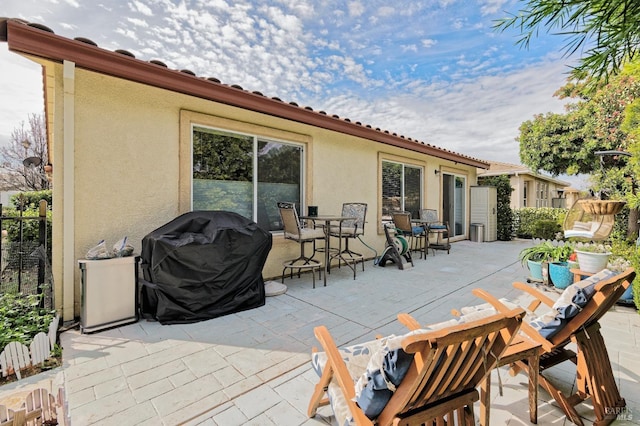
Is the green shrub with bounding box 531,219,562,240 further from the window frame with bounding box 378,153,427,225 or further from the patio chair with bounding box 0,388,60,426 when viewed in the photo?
the patio chair with bounding box 0,388,60,426

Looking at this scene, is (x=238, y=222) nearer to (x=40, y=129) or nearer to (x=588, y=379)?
(x=588, y=379)

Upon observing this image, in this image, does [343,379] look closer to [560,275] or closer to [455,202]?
[560,275]

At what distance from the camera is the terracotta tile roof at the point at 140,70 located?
2654 millimetres

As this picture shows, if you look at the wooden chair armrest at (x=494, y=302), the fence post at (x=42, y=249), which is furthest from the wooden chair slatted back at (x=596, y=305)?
the fence post at (x=42, y=249)

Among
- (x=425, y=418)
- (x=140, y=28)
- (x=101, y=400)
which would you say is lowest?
(x=101, y=400)

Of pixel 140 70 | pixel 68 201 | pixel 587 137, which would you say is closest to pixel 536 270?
pixel 140 70

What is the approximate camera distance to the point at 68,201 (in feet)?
10.7

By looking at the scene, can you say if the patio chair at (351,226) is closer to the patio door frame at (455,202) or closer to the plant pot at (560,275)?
the plant pot at (560,275)

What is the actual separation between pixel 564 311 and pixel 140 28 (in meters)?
6.07

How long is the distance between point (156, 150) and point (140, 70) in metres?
1.02

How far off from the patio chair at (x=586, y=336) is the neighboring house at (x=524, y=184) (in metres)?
12.7

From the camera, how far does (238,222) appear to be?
3924 mm

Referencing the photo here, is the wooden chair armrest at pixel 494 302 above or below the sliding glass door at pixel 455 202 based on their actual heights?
below

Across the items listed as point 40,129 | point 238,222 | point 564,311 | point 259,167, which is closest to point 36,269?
point 238,222
